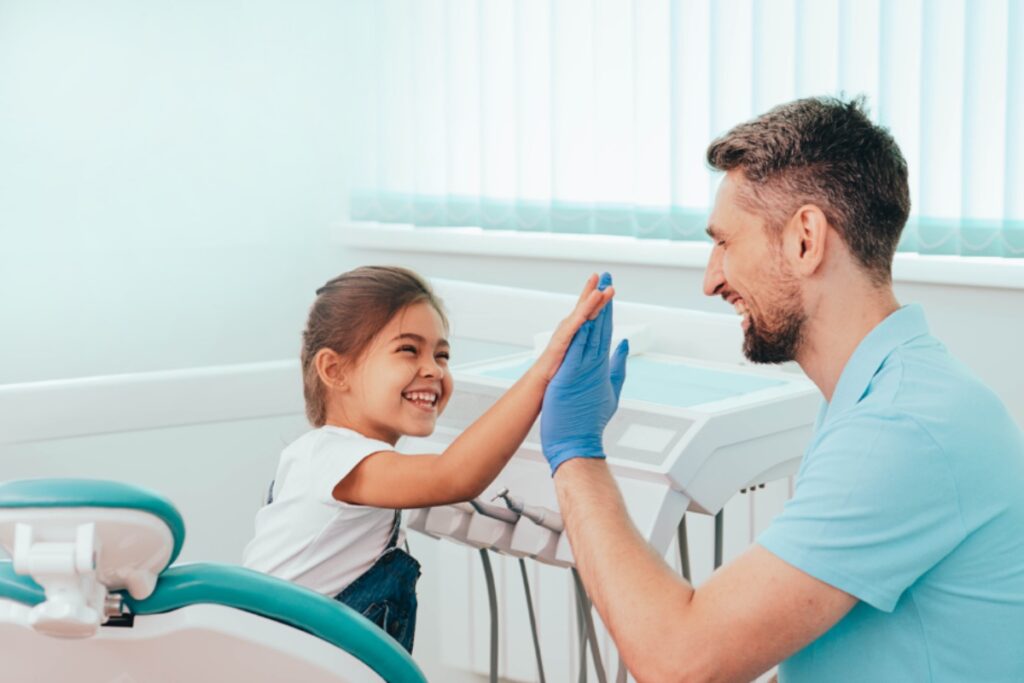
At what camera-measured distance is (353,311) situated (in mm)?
1610

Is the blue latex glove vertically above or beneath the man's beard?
beneath

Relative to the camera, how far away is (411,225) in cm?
314

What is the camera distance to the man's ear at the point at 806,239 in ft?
4.06

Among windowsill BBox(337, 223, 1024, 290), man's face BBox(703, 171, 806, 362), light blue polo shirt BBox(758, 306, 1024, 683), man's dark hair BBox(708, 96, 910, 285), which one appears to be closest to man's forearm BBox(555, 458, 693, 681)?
light blue polo shirt BBox(758, 306, 1024, 683)

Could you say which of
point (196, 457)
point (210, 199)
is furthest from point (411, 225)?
point (196, 457)

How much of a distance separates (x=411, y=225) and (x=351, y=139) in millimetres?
304

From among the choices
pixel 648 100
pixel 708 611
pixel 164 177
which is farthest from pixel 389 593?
pixel 164 177

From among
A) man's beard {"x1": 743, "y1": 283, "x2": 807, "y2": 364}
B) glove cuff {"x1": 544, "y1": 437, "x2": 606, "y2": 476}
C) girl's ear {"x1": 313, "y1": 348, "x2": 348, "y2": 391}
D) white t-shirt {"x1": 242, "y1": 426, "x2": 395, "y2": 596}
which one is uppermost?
man's beard {"x1": 743, "y1": 283, "x2": 807, "y2": 364}

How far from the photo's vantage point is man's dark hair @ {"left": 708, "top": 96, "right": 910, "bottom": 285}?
1.24 m

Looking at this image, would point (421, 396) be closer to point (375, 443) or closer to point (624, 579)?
point (375, 443)

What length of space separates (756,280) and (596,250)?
4.68 feet

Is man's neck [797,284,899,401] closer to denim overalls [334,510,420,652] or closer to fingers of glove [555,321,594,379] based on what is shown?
fingers of glove [555,321,594,379]

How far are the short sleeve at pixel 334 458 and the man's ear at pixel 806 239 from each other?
53 centimetres

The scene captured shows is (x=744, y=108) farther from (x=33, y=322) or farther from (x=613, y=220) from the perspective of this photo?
(x=33, y=322)
